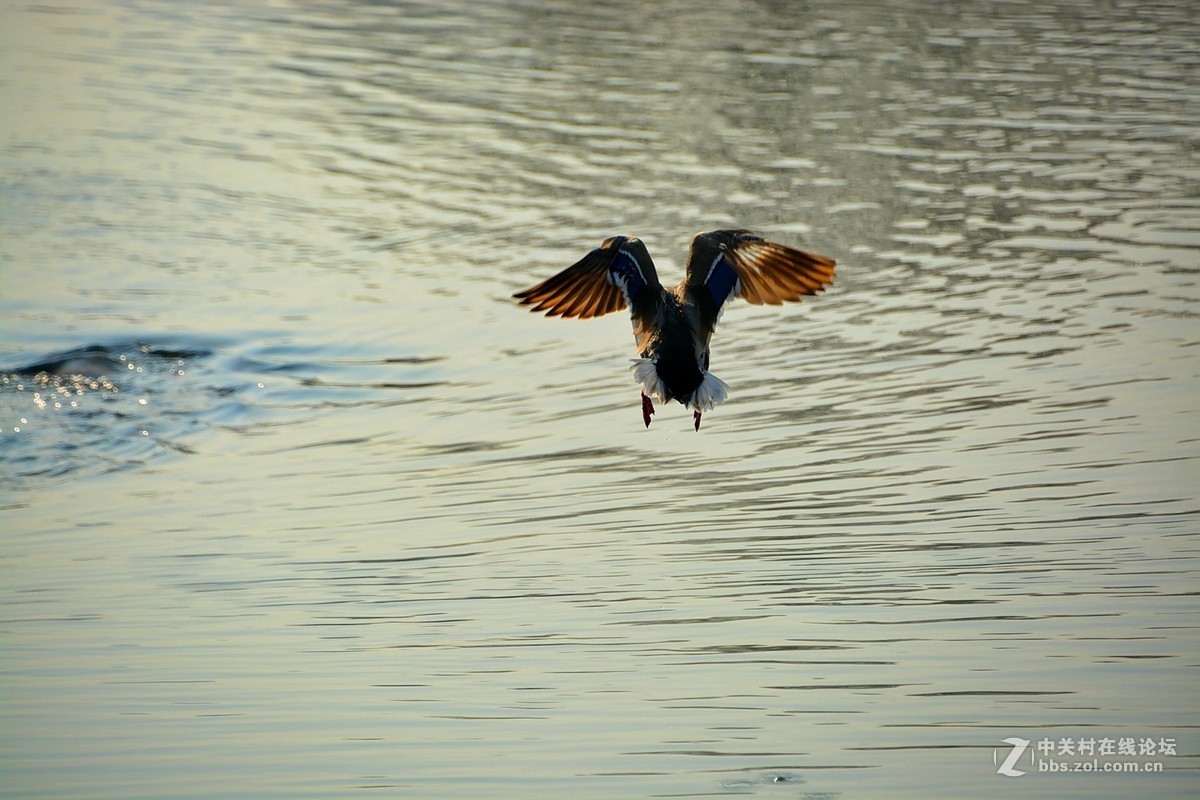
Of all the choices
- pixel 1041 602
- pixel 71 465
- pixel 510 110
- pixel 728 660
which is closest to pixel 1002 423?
pixel 1041 602

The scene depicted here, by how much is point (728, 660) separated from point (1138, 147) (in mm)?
11041

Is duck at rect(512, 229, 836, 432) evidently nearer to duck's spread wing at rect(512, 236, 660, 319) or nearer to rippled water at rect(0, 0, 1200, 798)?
duck's spread wing at rect(512, 236, 660, 319)

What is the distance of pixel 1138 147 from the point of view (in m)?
16.5

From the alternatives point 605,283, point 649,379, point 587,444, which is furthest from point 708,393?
point 587,444

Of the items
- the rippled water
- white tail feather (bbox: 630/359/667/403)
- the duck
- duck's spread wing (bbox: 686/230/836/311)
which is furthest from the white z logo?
duck's spread wing (bbox: 686/230/836/311)

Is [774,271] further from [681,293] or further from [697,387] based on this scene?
[697,387]

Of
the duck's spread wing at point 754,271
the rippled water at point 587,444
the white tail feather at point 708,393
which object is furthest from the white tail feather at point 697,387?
the rippled water at point 587,444

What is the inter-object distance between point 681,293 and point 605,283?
1.73 feet

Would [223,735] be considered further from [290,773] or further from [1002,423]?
[1002,423]

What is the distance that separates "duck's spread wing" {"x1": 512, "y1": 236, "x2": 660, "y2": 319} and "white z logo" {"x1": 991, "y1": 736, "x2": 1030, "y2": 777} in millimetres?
3157

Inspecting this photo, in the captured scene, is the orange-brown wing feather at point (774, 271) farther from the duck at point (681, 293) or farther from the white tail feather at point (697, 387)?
the white tail feather at point (697, 387)

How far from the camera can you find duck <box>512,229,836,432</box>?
8.69 m

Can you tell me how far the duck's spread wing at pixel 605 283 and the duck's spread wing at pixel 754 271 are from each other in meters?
0.41

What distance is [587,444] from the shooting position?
10102 mm
